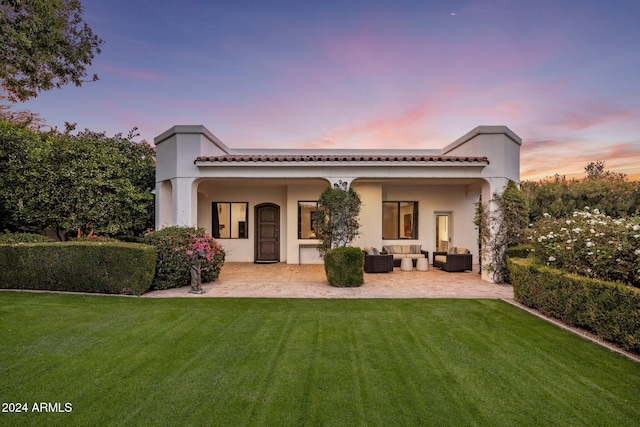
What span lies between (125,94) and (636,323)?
16810 millimetres

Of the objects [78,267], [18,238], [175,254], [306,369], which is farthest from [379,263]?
[18,238]

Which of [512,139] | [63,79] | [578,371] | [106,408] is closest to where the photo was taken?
[106,408]

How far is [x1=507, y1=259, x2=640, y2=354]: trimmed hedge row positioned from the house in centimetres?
400

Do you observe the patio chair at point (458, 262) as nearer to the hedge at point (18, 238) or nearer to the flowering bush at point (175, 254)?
the flowering bush at point (175, 254)

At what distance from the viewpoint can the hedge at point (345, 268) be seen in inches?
322

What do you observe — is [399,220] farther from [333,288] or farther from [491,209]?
[333,288]

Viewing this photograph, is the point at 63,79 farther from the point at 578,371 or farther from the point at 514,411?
the point at 578,371

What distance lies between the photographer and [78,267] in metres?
7.14

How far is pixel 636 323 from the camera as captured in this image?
155 inches

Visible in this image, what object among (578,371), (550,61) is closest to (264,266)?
(578,371)

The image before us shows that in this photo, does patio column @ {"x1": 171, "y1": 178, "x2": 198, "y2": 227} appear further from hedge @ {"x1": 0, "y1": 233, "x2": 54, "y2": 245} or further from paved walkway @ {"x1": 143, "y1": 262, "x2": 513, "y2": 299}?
hedge @ {"x1": 0, "y1": 233, "x2": 54, "y2": 245}

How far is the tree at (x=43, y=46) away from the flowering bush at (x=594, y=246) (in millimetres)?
11720

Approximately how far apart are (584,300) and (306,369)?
473 cm

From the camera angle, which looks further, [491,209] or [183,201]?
[183,201]
